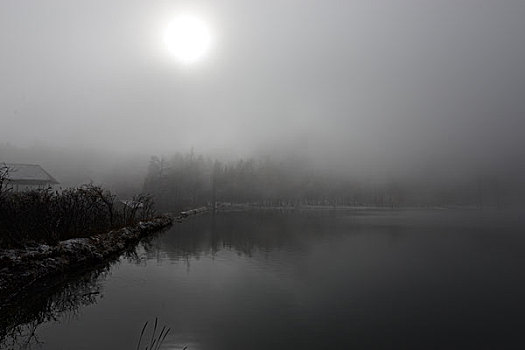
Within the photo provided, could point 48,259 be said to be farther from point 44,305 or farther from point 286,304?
point 286,304

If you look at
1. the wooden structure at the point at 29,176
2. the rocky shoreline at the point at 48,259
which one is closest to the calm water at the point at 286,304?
the rocky shoreline at the point at 48,259

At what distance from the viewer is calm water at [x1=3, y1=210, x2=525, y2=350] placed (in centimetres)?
877

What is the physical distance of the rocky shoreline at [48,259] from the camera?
12249 millimetres

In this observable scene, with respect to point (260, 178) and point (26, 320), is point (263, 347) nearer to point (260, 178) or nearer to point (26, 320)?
point (26, 320)

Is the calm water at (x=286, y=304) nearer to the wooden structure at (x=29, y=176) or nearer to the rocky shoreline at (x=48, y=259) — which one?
the rocky shoreline at (x=48, y=259)

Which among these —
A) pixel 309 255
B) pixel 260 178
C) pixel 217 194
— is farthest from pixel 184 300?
pixel 260 178

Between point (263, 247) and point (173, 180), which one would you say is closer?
point (263, 247)

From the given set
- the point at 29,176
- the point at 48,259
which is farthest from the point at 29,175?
the point at 48,259

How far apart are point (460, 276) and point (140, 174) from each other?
128 metres

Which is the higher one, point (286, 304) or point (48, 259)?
point (48, 259)

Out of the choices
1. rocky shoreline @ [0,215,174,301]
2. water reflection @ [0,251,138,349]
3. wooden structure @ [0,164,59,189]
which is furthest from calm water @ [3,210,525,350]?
wooden structure @ [0,164,59,189]

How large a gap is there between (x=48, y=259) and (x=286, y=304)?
9.98m

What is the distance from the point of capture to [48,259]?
15.0 meters

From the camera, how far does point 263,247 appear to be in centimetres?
2478
